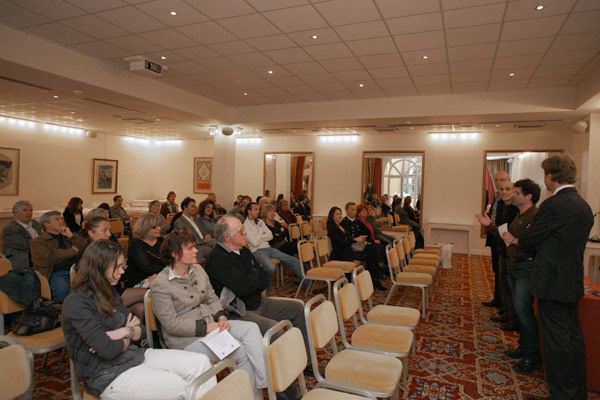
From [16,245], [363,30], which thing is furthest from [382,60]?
[16,245]

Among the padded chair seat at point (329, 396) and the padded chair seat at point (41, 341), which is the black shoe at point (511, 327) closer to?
the padded chair seat at point (329, 396)

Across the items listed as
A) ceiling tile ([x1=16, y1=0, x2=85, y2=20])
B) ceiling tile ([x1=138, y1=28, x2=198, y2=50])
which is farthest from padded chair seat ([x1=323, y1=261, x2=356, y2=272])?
ceiling tile ([x1=16, y1=0, x2=85, y2=20])

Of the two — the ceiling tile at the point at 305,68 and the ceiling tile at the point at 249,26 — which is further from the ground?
the ceiling tile at the point at 305,68

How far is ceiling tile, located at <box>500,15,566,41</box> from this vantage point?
166 inches

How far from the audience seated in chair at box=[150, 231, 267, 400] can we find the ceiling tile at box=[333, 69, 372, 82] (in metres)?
4.54

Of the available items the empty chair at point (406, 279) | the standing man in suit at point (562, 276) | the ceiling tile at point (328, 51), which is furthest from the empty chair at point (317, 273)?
the ceiling tile at point (328, 51)

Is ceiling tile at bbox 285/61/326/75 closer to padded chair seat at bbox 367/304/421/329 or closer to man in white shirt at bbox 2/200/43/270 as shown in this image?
padded chair seat at bbox 367/304/421/329

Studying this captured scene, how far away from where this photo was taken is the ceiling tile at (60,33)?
4793 mm

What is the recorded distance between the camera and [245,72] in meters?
6.52

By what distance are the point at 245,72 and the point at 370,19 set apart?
2776 millimetres

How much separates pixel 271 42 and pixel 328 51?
840 millimetres

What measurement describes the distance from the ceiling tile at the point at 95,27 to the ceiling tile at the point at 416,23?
133 inches

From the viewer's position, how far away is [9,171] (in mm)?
10500

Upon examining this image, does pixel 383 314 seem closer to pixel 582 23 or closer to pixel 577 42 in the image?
pixel 582 23
